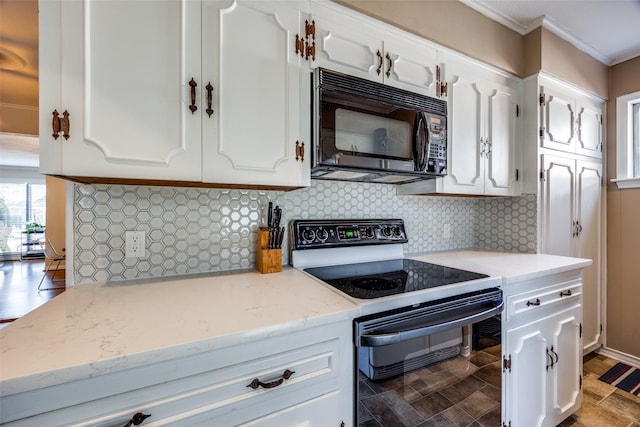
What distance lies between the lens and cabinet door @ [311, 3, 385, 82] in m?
1.23

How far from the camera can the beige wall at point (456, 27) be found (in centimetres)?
136

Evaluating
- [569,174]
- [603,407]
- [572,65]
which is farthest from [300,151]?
[603,407]

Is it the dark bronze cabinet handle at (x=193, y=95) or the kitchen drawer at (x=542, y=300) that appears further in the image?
the kitchen drawer at (x=542, y=300)

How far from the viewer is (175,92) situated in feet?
3.17

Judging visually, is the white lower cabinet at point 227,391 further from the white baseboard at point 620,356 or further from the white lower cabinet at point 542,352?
the white baseboard at point 620,356

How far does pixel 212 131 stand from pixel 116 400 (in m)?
0.86

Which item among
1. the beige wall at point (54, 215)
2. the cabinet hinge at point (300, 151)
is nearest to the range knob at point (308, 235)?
the cabinet hinge at point (300, 151)

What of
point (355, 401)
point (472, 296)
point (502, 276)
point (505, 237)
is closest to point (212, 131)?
point (355, 401)

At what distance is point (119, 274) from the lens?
1.15 m

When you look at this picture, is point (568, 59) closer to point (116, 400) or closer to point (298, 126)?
point (298, 126)

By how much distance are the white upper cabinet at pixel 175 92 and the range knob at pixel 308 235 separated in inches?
14.1

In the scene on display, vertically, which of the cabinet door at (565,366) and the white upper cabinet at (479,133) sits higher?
the white upper cabinet at (479,133)

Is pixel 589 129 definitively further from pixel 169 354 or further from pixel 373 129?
pixel 169 354

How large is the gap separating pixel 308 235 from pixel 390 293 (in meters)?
0.58
